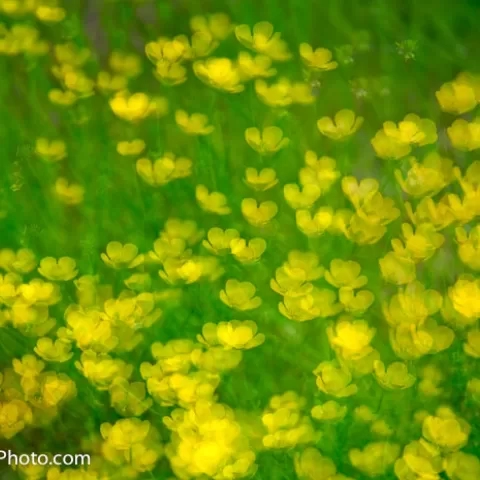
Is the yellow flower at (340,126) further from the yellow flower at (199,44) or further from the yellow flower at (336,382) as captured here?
the yellow flower at (336,382)

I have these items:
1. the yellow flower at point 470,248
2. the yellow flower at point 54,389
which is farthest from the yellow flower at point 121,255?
the yellow flower at point 470,248

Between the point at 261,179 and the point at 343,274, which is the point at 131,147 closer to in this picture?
the point at 261,179

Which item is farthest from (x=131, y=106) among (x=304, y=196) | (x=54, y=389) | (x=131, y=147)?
(x=54, y=389)

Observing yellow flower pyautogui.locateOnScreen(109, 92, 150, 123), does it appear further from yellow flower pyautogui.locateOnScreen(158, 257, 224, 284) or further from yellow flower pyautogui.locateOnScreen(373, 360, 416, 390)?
yellow flower pyautogui.locateOnScreen(373, 360, 416, 390)

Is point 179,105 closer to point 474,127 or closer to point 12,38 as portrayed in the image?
point 12,38

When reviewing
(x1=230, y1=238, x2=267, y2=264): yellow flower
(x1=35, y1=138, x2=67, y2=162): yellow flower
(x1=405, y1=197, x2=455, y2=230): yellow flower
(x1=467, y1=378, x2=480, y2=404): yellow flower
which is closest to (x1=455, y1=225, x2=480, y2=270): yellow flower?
(x1=405, y1=197, x2=455, y2=230): yellow flower
